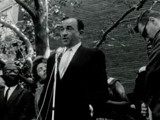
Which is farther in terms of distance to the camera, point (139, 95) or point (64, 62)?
point (139, 95)

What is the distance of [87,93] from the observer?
4.18 metres

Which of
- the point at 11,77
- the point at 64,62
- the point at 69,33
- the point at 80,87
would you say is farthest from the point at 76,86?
the point at 11,77

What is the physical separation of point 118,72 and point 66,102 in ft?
39.1

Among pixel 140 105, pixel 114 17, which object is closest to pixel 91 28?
pixel 114 17

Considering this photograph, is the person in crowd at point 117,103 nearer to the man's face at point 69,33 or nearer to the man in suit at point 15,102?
the man in suit at point 15,102

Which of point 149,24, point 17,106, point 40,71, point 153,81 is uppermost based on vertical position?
point 149,24

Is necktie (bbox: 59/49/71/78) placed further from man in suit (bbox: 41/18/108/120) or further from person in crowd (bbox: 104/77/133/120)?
person in crowd (bbox: 104/77/133/120)

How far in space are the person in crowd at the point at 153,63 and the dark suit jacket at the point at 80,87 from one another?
706 millimetres

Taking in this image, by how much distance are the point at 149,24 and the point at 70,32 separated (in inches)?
43.7

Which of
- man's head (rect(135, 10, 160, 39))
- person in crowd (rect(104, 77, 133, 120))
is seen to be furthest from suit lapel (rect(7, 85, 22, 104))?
man's head (rect(135, 10, 160, 39))

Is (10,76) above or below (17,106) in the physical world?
above

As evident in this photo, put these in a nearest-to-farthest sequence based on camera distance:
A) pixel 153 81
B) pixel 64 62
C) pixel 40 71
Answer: pixel 153 81 → pixel 64 62 → pixel 40 71

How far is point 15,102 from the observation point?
587 cm

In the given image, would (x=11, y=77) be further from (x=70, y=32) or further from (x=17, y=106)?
(x=70, y=32)
